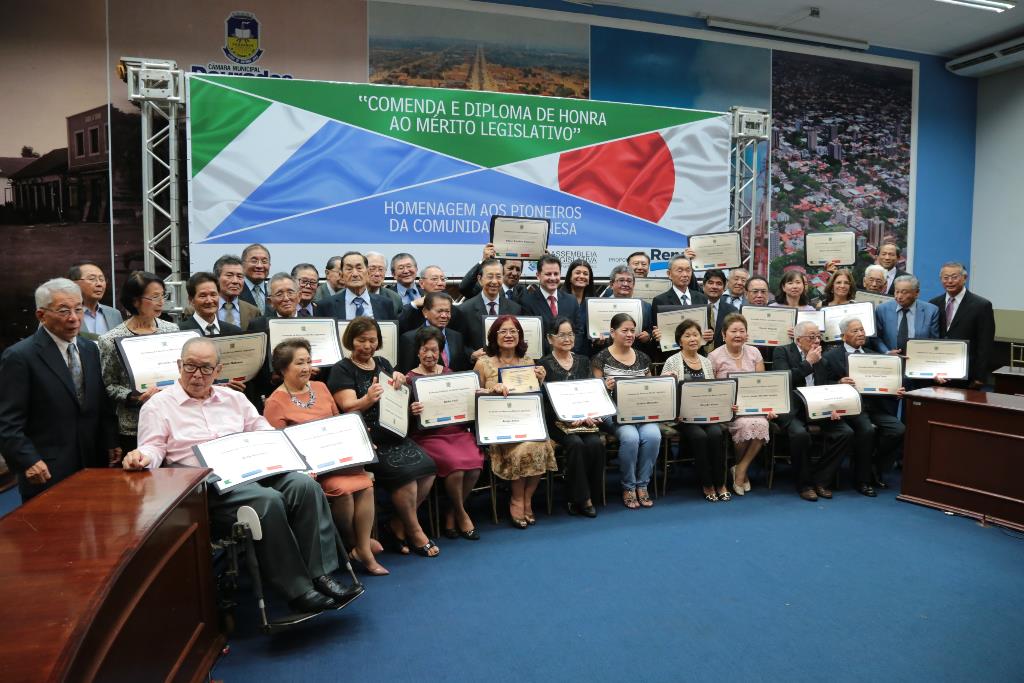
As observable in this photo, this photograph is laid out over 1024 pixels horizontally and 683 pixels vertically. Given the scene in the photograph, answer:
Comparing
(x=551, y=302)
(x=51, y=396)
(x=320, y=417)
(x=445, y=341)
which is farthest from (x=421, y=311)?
(x=51, y=396)

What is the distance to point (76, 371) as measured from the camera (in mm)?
3309

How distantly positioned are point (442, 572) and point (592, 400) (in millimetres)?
1668

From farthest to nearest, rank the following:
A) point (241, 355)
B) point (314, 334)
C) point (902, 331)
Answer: point (902, 331) < point (314, 334) < point (241, 355)

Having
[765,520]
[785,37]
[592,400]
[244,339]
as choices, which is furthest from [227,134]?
[785,37]

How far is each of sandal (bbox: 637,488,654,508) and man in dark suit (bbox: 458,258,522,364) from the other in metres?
1.67

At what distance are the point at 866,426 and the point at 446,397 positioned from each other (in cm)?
352

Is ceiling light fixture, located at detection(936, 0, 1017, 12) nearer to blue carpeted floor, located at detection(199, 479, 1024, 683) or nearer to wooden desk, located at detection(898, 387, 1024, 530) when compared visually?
wooden desk, located at detection(898, 387, 1024, 530)

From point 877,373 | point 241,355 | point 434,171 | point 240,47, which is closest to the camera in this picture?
point 241,355

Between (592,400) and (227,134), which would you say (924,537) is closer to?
(592,400)

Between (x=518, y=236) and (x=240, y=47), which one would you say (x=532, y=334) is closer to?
(x=518, y=236)

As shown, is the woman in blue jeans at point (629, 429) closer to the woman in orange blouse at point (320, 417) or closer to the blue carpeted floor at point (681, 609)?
the blue carpeted floor at point (681, 609)

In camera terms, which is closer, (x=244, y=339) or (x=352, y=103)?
(x=244, y=339)

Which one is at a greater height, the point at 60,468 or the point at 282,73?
the point at 282,73

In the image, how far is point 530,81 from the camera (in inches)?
321
